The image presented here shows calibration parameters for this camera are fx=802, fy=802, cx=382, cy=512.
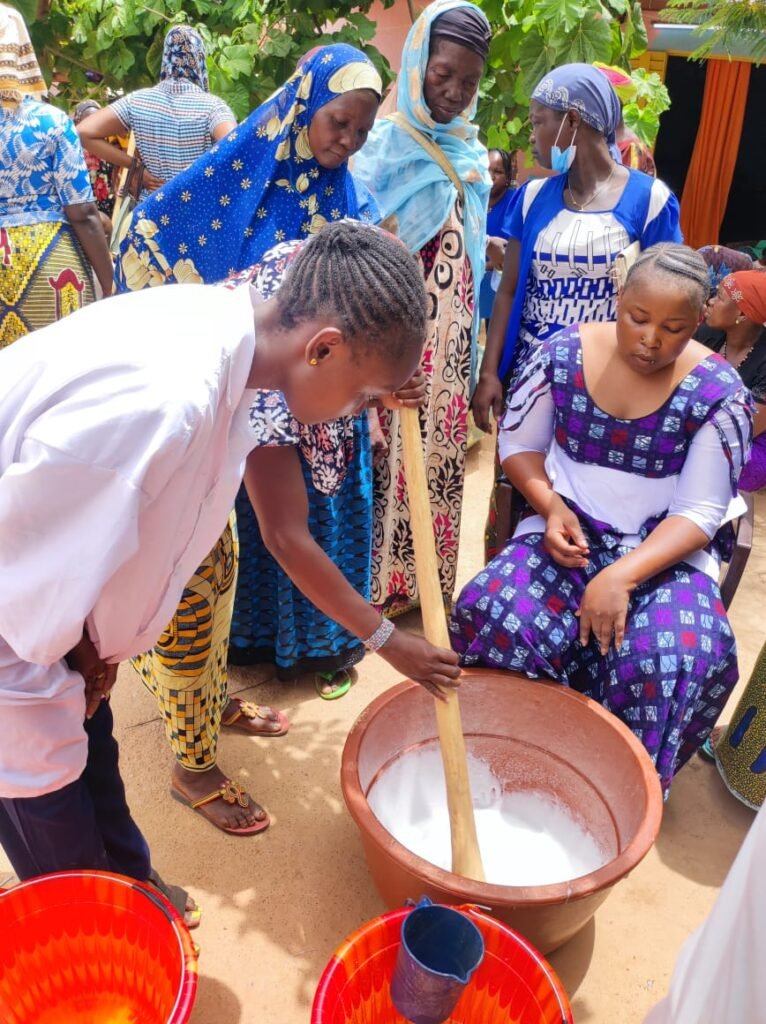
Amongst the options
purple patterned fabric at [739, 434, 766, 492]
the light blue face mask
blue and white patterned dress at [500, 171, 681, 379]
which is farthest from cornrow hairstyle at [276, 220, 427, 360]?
purple patterned fabric at [739, 434, 766, 492]

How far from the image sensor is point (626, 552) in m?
2.12

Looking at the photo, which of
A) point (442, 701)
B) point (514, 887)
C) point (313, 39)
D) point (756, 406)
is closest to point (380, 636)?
point (442, 701)

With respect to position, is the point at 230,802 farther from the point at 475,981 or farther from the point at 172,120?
the point at 172,120

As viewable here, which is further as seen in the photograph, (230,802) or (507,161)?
(507,161)

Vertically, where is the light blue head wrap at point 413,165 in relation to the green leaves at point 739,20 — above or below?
below

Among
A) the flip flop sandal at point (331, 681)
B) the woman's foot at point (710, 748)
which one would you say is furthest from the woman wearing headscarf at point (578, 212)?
Answer: the woman's foot at point (710, 748)

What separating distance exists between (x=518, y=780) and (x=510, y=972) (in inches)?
25.2

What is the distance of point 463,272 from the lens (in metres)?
2.62

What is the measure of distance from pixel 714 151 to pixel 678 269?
24.7 feet

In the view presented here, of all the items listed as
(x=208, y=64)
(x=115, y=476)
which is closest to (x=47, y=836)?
(x=115, y=476)

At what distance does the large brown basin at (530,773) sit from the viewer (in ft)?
4.87

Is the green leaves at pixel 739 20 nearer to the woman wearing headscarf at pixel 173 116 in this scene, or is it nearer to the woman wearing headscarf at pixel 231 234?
the woman wearing headscarf at pixel 173 116

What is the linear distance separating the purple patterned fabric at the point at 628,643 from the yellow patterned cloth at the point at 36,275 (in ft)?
7.06

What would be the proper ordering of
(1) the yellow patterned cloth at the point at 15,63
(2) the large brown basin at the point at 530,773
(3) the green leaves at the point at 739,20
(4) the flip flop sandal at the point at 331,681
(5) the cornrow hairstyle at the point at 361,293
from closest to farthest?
(5) the cornrow hairstyle at the point at 361,293 < (2) the large brown basin at the point at 530,773 < (4) the flip flop sandal at the point at 331,681 < (1) the yellow patterned cloth at the point at 15,63 < (3) the green leaves at the point at 739,20
